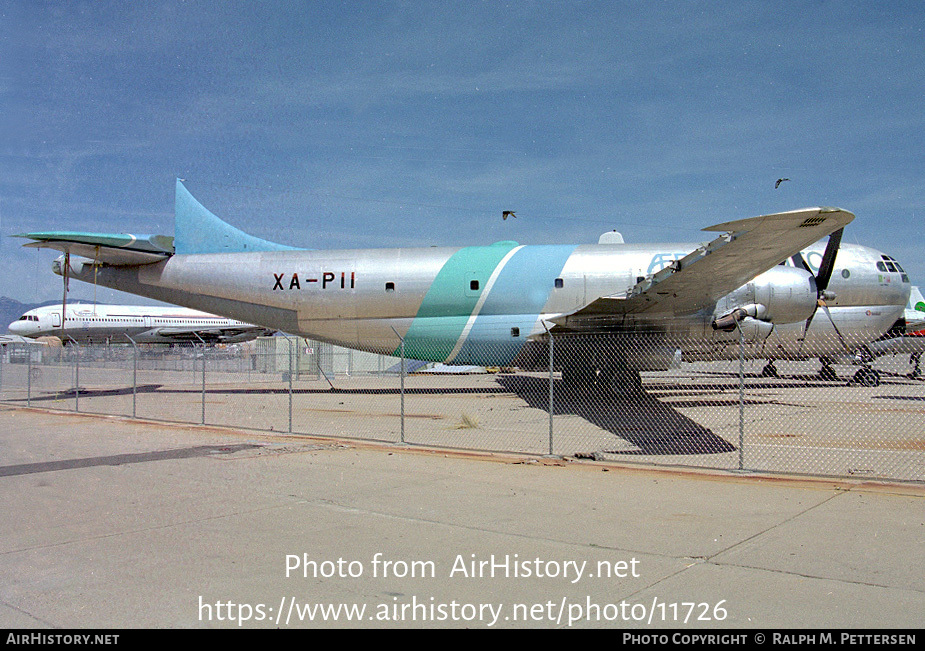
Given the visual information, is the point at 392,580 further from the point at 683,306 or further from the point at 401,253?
the point at 401,253

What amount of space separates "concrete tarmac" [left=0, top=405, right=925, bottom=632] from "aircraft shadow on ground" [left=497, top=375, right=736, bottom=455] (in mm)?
1973

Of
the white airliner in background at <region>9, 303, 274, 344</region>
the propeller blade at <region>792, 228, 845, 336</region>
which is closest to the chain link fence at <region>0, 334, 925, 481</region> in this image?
the propeller blade at <region>792, 228, 845, 336</region>

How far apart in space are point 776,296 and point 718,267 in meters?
4.79

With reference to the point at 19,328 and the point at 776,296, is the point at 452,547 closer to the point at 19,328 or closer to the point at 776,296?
the point at 776,296

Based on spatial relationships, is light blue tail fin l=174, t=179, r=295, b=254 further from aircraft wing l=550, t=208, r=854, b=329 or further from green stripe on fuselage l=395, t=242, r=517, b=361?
aircraft wing l=550, t=208, r=854, b=329

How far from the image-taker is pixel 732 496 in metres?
7.38

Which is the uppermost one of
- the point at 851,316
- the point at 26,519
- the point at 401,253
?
the point at 401,253

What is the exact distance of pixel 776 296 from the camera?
A: 1791 cm

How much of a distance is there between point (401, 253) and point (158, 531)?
53.4ft

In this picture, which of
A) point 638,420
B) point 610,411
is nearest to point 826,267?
point 610,411

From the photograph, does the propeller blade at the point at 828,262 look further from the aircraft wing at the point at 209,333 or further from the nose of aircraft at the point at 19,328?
the nose of aircraft at the point at 19,328

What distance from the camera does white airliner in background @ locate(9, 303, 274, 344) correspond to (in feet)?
169

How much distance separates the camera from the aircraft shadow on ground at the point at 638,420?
10.8 meters
